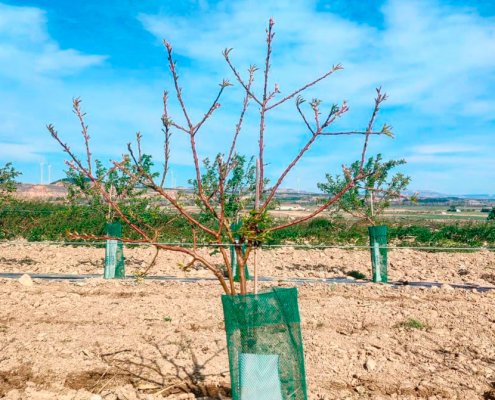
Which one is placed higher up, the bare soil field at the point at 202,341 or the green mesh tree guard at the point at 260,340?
the green mesh tree guard at the point at 260,340

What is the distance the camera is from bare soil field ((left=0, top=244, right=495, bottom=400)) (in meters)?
4.27

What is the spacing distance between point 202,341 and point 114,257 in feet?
14.6

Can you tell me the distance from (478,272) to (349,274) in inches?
107

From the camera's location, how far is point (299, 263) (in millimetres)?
11531

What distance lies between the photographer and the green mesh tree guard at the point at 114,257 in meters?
9.07

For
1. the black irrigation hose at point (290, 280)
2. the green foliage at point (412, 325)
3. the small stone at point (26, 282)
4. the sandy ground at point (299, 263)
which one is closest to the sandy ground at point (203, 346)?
the green foliage at point (412, 325)

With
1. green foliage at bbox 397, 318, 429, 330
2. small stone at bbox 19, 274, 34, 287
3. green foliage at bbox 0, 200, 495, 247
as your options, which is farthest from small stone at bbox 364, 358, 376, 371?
green foliage at bbox 0, 200, 495, 247

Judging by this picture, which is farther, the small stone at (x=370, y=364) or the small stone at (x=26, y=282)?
the small stone at (x=26, y=282)

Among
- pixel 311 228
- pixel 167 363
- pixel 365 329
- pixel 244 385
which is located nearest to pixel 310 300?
pixel 365 329

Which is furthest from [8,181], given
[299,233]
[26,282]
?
[299,233]

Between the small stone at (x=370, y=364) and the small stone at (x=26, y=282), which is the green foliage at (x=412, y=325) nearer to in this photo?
the small stone at (x=370, y=364)

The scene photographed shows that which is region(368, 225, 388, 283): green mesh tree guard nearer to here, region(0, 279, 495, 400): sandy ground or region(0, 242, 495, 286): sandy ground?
region(0, 242, 495, 286): sandy ground

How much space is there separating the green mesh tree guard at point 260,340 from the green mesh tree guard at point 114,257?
20.4 feet

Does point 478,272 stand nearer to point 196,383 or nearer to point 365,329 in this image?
point 365,329
